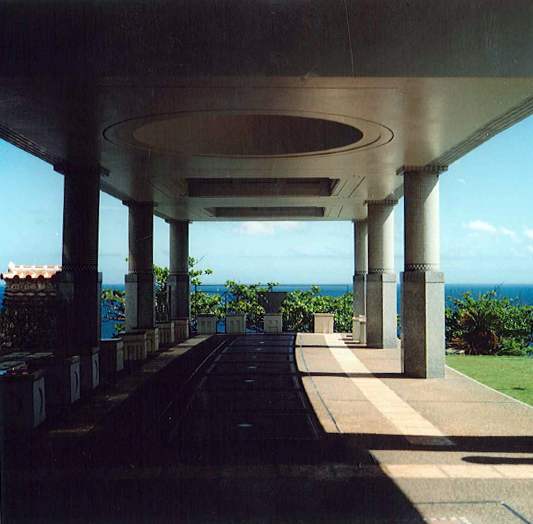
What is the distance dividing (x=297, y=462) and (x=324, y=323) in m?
19.4

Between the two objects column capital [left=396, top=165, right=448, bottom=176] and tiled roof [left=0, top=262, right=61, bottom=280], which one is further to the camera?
tiled roof [left=0, top=262, right=61, bottom=280]

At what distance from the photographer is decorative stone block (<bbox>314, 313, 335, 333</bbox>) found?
26.7 m

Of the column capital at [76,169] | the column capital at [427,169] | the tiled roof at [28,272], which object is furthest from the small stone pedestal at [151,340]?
the column capital at [427,169]

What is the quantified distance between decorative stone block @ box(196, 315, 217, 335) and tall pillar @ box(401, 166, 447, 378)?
45.3ft

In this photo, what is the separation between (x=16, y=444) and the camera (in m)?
8.45

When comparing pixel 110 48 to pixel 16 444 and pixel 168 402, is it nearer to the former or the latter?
pixel 16 444

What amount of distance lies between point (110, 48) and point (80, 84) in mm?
815

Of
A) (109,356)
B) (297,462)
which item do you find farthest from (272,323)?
(297,462)

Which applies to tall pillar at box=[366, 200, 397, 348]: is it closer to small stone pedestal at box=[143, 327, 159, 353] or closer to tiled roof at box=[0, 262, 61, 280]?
small stone pedestal at box=[143, 327, 159, 353]

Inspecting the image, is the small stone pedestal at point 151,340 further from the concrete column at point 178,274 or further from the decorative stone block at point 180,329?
the concrete column at point 178,274

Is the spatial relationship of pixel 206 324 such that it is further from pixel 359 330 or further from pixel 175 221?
pixel 359 330

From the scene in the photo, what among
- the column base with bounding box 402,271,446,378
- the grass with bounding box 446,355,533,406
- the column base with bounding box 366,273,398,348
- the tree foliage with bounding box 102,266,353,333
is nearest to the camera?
the grass with bounding box 446,355,533,406

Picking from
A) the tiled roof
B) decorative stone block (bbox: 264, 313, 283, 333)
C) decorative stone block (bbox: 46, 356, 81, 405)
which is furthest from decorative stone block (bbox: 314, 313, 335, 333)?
decorative stone block (bbox: 46, 356, 81, 405)

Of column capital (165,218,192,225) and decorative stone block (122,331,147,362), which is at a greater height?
column capital (165,218,192,225)
